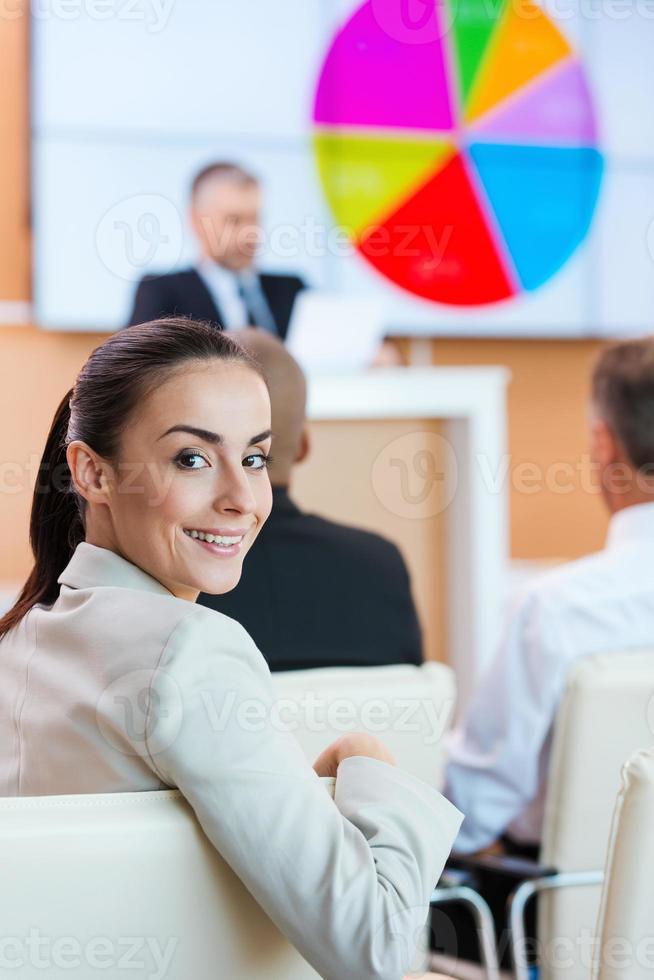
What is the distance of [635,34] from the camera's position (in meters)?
5.02

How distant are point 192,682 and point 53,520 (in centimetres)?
42

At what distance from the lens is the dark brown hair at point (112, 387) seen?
1.03 metres

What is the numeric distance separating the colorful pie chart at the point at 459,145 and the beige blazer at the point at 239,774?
3835 millimetres

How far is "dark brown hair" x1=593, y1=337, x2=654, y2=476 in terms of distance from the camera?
2.08m

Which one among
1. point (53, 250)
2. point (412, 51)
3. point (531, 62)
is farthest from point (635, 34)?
point (53, 250)

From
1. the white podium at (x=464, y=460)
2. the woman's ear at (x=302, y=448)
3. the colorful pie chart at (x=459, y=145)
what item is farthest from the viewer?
the colorful pie chart at (x=459, y=145)

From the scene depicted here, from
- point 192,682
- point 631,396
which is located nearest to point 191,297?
point 631,396

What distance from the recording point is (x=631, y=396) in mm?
2098

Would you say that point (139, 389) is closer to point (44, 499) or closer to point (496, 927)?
point (44, 499)

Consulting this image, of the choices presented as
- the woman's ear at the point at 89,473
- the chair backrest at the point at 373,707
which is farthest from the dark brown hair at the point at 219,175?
the woman's ear at the point at 89,473

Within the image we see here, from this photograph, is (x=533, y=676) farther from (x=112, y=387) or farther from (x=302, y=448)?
(x=112, y=387)

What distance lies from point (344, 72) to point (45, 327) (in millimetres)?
1474

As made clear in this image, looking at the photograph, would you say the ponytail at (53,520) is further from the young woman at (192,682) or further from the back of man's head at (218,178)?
the back of man's head at (218,178)

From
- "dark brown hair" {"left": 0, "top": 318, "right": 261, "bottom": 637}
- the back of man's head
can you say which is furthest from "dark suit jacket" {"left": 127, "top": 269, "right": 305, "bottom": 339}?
"dark brown hair" {"left": 0, "top": 318, "right": 261, "bottom": 637}
